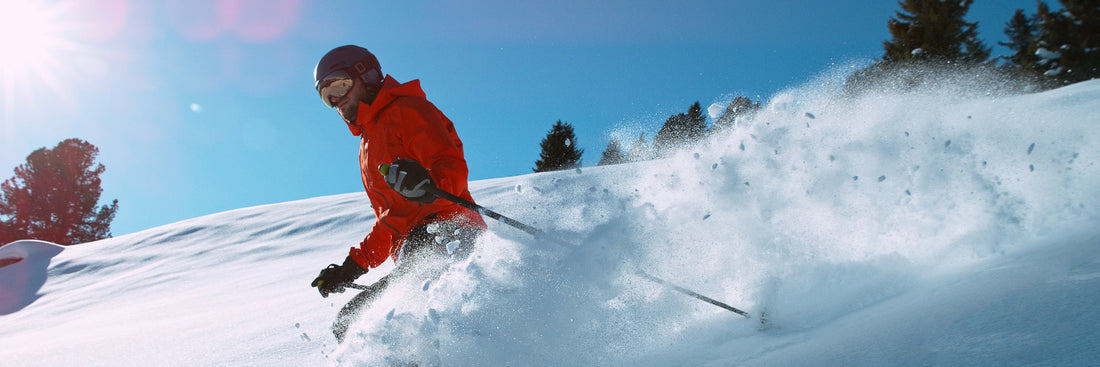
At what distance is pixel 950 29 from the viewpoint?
2575 centimetres

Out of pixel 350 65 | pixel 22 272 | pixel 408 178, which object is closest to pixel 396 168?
pixel 408 178

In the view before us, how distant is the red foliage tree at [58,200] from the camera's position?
32.5 metres

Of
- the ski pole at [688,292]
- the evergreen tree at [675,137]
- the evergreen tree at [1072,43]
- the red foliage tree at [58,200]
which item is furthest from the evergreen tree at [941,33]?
the red foliage tree at [58,200]

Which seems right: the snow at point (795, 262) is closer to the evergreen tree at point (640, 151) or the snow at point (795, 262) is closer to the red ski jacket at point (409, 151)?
the red ski jacket at point (409, 151)

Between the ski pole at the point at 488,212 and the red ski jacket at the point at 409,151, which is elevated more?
the red ski jacket at the point at 409,151

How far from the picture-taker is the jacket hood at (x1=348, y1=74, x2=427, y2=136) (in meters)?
2.61

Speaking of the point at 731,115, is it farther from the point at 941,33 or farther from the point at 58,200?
the point at 58,200

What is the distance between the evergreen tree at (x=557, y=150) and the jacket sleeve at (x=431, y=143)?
3028 cm

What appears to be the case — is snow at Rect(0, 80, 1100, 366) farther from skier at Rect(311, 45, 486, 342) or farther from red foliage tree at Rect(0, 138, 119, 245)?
red foliage tree at Rect(0, 138, 119, 245)

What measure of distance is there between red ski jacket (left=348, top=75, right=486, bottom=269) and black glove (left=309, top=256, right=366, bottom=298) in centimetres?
25

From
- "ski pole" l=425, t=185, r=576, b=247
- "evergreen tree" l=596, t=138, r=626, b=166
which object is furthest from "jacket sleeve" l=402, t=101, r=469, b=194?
"evergreen tree" l=596, t=138, r=626, b=166

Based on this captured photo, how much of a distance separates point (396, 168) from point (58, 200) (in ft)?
148

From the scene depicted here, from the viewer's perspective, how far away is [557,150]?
34.6 meters

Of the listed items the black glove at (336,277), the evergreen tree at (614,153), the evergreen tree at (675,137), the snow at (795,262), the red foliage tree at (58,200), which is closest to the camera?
the snow at (795,262)
